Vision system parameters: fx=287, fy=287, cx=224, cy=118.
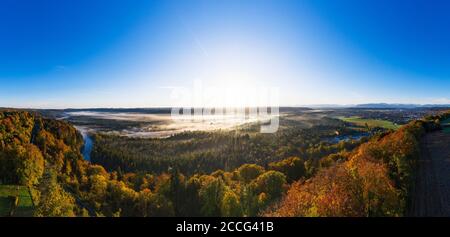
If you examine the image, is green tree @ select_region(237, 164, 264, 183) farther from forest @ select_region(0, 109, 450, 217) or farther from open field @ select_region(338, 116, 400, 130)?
open field @ select_region(338, 116, 400, 130)

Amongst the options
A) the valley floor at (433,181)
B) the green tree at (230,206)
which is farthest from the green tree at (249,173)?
the valley floor at (433,181)

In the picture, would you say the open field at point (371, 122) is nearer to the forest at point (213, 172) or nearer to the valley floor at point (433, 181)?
the forest at point (213, 172)

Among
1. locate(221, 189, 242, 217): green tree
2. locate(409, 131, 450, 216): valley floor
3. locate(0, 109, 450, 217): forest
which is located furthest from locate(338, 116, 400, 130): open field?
locate(221, 189, 242, 217): green tree
